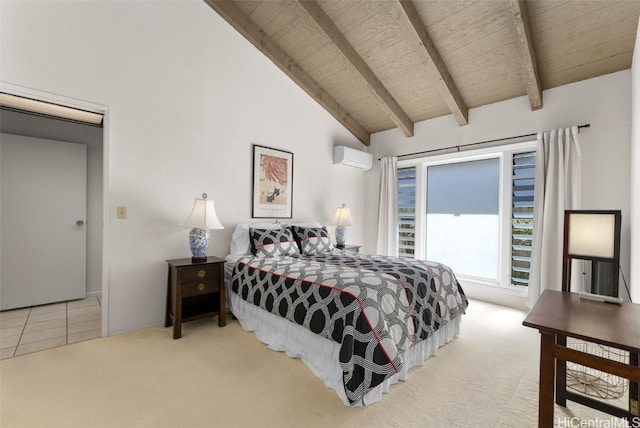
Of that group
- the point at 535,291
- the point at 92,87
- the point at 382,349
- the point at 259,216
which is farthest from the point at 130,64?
the point at 535,291

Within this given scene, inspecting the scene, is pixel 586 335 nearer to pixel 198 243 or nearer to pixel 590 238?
pixel 590 238

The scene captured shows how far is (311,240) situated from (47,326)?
108 inches

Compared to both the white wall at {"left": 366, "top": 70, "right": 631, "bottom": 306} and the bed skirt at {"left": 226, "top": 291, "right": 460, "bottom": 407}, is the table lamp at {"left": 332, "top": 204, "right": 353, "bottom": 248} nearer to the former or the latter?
the bed skirt at {"left": 226, "top": 291, "right": 460, "bottom": 407}

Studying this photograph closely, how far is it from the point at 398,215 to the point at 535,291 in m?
2.07

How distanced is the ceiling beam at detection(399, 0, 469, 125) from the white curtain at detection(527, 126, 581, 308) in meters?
0.97

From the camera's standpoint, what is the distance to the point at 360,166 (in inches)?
191

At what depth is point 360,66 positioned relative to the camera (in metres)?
3.61

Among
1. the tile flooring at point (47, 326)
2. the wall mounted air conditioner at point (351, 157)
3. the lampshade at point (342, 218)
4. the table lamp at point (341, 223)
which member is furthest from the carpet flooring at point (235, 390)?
the wall mounted air conditioner at point (351, 157)

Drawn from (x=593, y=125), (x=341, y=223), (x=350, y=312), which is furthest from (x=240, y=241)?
(x=593, y=125)

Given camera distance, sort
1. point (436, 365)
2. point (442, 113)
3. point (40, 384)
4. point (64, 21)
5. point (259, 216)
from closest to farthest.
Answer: point (40, 384) → point (436, 365) → point (64, 21) → point (259, 216) → point (442, 113)

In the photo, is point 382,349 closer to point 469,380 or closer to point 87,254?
point 469,380

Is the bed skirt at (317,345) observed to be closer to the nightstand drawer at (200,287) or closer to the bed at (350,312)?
the bed at (350,312)

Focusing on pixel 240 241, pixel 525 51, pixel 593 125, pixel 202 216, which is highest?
pixel 525 51

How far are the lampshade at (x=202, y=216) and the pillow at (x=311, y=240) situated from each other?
Answer: 3.62 ft
